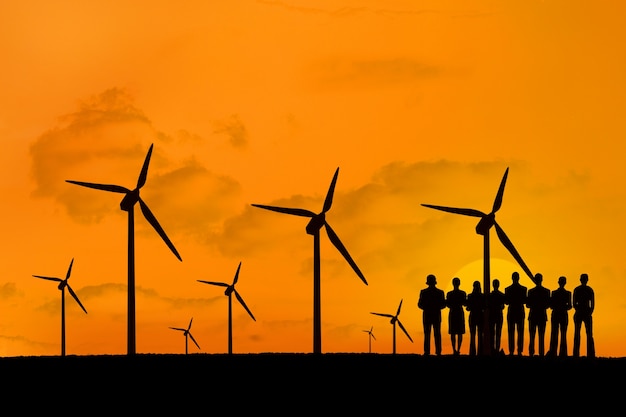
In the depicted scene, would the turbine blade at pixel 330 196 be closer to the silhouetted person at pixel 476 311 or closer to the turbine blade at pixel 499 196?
the turbine blade at pixel 499 196

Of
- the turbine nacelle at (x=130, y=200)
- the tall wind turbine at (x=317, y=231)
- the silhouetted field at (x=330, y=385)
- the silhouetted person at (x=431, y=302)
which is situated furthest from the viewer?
the turbine nacelle at (x=130, y=200)

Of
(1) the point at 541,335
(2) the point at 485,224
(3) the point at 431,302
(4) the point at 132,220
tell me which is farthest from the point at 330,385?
(4) the point at 132,220

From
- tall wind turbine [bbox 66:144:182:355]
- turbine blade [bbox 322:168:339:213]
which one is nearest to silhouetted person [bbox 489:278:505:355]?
tall wind turbine [bbox 66:144:182:355]

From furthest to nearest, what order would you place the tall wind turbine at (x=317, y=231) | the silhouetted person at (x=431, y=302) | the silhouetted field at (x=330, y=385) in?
1. the tall wind turbine at (x=317, y=231)
2. the silhouetted person at (x=431, y=302)
3. the silhouetted field at (x=330, y=385)

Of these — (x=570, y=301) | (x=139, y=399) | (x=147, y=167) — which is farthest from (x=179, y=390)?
(x=147, y=167)

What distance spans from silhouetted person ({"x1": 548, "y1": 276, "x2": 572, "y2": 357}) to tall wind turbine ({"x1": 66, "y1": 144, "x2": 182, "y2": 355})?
61.4 feet

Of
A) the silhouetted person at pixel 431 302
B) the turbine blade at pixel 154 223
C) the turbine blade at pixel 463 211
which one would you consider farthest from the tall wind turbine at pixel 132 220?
the silhouetted person at pixel 431 302

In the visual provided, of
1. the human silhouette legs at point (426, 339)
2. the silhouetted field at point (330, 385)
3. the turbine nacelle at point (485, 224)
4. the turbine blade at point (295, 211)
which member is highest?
the turbine blade at point (295, 211)

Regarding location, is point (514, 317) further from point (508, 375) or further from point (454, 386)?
point (454, 386)

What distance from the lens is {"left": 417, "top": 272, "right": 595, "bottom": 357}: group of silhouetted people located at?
45375mm

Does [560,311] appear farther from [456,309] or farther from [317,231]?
[317,231]

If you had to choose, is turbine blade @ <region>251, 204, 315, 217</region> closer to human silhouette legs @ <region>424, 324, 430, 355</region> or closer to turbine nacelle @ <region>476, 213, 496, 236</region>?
turbine nacelle @ <region>476, 213, 496, 236</region>

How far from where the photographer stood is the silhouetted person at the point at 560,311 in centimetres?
4578

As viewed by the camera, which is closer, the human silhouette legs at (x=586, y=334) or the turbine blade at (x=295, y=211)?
the human silhouette legs at (x=586, y=334)
